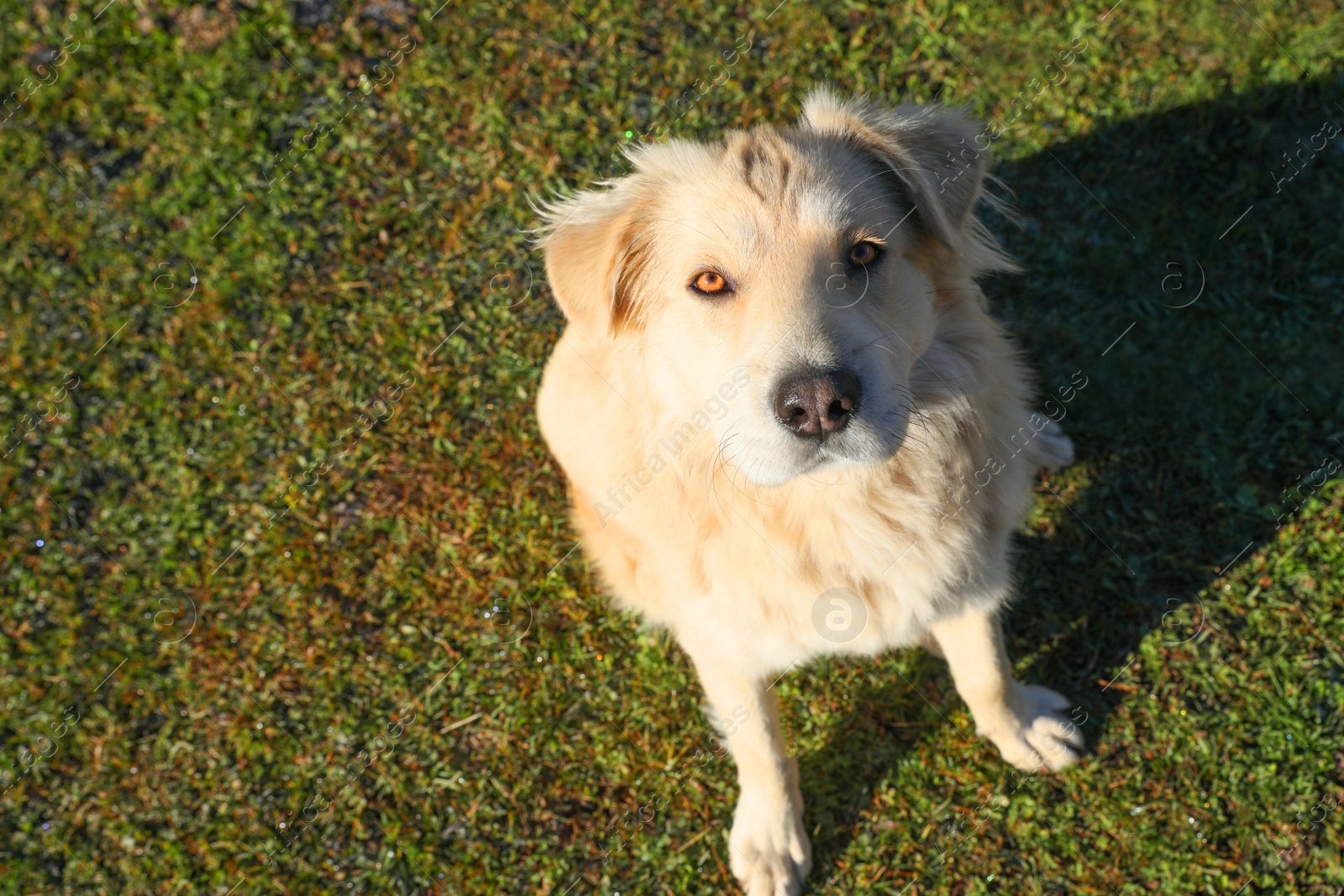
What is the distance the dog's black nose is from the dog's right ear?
0.72m

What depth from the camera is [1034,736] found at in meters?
3.95

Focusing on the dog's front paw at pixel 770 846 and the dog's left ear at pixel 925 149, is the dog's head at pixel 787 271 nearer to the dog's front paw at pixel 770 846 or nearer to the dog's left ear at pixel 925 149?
the dog's left ear at pixel 925 149

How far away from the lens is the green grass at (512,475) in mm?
4086

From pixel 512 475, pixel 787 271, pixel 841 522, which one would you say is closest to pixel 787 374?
pixel 787 271

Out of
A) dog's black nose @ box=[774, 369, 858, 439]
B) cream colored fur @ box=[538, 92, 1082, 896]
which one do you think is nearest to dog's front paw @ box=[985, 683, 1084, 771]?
cream colored fur @ box=[538, 92, 1082, 896]

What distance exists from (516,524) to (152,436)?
2340mm

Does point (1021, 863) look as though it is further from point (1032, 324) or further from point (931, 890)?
point (1032, 324)

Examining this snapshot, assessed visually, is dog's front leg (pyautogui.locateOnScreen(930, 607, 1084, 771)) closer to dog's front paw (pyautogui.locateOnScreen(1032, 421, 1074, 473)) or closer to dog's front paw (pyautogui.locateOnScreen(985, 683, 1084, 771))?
dog's front paw (pyautogui.locateOnScreen(985, 683, 1084, 771))

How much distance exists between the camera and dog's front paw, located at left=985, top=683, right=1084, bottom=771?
3.91 meters

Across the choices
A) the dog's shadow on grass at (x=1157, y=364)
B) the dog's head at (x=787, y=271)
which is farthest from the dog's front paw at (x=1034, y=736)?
the dog's head at (x=787, y=271)

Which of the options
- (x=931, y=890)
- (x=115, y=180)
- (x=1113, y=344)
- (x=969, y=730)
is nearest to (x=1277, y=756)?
(x=969, y=730)

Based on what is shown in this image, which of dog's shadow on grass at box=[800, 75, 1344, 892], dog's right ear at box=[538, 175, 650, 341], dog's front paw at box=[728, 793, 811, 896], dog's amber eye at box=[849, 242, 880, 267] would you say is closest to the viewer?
dog's amber eye at box=[849, 242, 880, 267]

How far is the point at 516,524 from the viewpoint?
16.0 feet

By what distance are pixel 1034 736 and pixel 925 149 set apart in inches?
102
